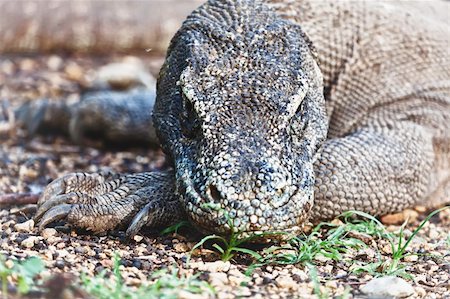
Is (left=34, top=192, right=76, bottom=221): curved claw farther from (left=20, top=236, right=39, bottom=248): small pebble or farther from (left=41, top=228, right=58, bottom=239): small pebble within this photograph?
(left=20, top=236, right=39, bottom=248): small pebble

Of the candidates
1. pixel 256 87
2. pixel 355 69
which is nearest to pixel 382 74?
pixel 355 69

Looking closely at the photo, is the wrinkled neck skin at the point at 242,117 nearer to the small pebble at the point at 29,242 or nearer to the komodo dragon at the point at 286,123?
the komodo dragon at the point at 286,123

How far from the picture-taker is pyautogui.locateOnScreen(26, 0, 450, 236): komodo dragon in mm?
4535

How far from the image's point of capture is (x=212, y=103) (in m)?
4.83

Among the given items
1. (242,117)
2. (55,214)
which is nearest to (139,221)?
(55,214)

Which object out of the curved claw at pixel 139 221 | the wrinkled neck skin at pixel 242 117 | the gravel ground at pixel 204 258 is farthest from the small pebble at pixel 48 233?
the wrinkled neck skin at pixel 242 117

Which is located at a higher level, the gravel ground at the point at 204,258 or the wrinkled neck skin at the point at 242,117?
the wrinkled neck skin at the point at 242,117

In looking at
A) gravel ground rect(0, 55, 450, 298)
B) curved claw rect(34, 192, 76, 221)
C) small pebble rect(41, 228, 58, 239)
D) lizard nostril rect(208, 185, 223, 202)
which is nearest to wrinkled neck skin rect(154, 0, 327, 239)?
lizard nostril rect(208, 185, 223, 202)

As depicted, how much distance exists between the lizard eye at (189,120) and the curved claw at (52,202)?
0.73m

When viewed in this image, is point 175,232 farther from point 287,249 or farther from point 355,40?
point 355,40

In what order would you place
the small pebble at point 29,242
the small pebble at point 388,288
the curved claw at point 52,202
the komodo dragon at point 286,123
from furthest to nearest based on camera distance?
the curved claw at point 52,202 → the small pebble at point 29,242 → the komodo dragon at point 286,123 → the small pebble at point 388,288

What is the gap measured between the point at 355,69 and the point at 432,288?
237cm

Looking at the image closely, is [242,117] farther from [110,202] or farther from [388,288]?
[388,288]

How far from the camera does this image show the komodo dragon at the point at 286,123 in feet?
14.9
